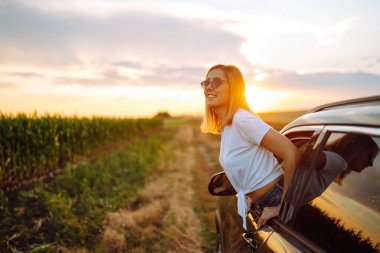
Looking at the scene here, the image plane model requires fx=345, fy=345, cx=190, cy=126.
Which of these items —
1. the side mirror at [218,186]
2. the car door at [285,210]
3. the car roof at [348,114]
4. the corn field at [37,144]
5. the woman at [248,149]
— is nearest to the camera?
the car roof at [348,114]

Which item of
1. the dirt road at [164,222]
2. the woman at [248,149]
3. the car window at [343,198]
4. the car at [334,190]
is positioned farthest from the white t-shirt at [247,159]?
the dirt road at [164,222]

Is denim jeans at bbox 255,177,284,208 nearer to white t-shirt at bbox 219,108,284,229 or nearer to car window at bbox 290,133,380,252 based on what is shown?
white t-shirt at bbox 219,108,284,229

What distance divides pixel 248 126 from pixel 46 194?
5.99 meters

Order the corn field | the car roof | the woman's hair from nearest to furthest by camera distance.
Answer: the car roof, the woman's hair, the corn field

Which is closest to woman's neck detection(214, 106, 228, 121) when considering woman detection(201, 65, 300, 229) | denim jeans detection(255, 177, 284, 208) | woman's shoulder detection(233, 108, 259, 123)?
woman detection(201, 65, 300, 229)

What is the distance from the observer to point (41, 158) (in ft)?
33.7

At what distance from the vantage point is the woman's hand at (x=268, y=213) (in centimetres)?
194

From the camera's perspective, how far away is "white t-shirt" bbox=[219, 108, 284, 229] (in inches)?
81.8

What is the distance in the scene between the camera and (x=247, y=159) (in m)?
2.10

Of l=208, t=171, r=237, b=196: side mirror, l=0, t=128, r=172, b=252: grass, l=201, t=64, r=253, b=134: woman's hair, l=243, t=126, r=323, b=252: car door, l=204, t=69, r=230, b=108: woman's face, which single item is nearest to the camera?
l=243, t=126, r=323, b=252: car door

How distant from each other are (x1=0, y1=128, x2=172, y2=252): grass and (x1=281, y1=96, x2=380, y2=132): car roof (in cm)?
399

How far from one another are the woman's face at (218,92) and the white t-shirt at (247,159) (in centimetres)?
24

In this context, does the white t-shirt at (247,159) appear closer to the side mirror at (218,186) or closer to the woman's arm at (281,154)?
the woman's arm at (281,154)

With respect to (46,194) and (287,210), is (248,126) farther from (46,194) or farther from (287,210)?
(46,194)
